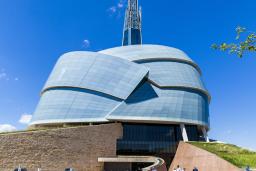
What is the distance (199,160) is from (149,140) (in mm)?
12509

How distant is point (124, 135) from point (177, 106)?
10.1 m

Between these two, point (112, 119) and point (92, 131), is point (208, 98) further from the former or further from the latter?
point (92, 131)

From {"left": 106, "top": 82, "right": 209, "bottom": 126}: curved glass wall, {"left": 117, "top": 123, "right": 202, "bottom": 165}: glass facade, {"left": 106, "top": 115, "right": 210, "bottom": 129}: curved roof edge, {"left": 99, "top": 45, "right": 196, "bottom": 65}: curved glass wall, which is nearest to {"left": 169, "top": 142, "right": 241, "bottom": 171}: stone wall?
{"left": 117, "top": 123, "right": 202, "bottom": 165}: glass facade

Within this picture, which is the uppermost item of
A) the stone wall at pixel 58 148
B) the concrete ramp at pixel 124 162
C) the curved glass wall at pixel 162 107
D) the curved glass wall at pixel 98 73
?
the curved glass wall at pixel 98 73

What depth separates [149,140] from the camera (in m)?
46.3

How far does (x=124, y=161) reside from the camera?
37.8 m

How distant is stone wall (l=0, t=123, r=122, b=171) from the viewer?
2934cm

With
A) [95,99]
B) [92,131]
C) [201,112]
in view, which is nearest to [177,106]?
[201,112]

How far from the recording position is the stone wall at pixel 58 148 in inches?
1155

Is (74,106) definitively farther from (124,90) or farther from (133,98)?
(133,98)

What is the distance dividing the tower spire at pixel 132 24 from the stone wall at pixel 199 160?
246 feet

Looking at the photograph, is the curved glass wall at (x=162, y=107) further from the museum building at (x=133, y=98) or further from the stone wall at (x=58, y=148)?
the stone wall at (x=58, y=148)

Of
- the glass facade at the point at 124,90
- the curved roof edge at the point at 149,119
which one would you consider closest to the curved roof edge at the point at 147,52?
the glass facade at the point at 124,90

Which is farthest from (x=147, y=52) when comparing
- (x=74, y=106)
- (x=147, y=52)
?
(x=74, y=106)
